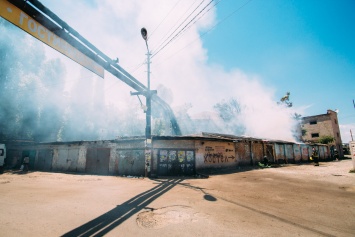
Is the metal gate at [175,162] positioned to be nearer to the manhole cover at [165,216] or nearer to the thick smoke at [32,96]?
the manhole cover at [165,216]

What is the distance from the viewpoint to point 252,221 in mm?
4934

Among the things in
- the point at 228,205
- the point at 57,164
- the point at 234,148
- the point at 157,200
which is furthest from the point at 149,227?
Result: the point at 57,164

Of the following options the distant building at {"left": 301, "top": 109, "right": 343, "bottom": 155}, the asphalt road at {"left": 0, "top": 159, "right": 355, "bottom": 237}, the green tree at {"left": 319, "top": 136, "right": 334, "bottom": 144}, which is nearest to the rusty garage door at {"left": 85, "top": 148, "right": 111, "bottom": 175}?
the asphalt road at {"left": 0, "top": 159, "right": 355, "bottom": 237}

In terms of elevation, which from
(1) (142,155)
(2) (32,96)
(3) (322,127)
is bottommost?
(1) (142,155)

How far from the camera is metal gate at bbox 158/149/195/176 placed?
47.5ft

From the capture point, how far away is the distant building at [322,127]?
133ft

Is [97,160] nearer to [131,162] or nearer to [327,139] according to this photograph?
[131,162]

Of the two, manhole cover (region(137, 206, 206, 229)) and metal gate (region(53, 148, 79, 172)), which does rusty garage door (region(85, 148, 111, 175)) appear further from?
manhole cover (region(137, 206, 206, 229))

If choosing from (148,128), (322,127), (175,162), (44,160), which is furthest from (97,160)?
(322,127)

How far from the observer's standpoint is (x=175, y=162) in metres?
14.8

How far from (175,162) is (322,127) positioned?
4355 cm

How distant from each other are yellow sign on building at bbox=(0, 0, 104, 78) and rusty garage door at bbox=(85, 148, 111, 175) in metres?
11.8

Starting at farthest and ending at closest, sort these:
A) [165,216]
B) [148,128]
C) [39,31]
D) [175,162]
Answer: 1. [175,162]
2. [148,128]
3. [165,216]
4. [39,31]

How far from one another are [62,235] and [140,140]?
35.9ft
